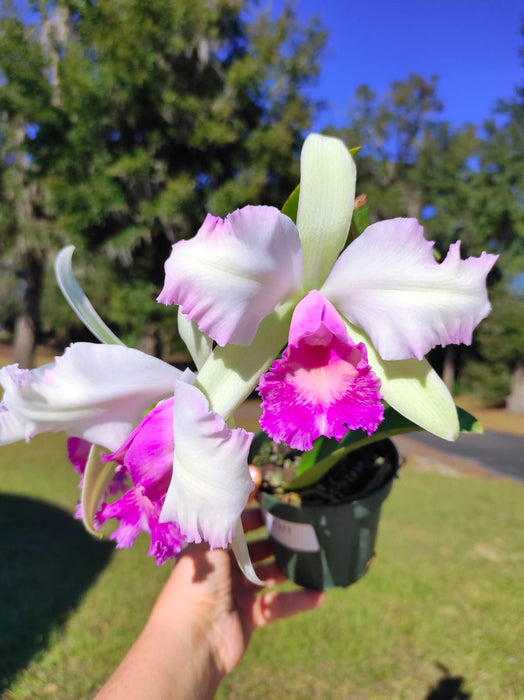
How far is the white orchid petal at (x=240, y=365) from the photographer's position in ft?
2.35

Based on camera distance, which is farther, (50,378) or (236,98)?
(236,98)

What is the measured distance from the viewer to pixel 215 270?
2.17ft

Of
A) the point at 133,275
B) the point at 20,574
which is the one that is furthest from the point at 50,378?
the point at 133,275

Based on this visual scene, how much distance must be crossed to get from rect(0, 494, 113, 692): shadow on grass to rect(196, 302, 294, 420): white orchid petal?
8.82 ft

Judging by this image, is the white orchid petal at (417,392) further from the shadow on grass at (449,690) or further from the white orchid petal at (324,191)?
the shadow on grass at (449,690)

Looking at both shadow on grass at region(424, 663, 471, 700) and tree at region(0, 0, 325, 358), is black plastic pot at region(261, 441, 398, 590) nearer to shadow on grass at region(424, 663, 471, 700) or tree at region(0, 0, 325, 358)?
shadow on grass at region(424, 663, 471, 700)

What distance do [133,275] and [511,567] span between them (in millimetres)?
8926

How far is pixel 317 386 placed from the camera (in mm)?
759

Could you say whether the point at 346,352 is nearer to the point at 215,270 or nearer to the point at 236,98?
the point at 215,270

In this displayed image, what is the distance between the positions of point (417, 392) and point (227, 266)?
344mm

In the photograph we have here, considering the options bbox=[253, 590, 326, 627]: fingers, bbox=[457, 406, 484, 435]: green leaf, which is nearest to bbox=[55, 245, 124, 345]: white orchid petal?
bbox=[457, 406, 484, 435]: green leaf

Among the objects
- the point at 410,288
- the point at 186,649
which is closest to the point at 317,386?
the point at 410,288

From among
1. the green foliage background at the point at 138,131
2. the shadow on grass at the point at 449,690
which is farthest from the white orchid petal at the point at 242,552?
the green foliage background at the point at 138,131

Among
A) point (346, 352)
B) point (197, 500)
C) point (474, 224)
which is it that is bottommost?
point (474, 224)
